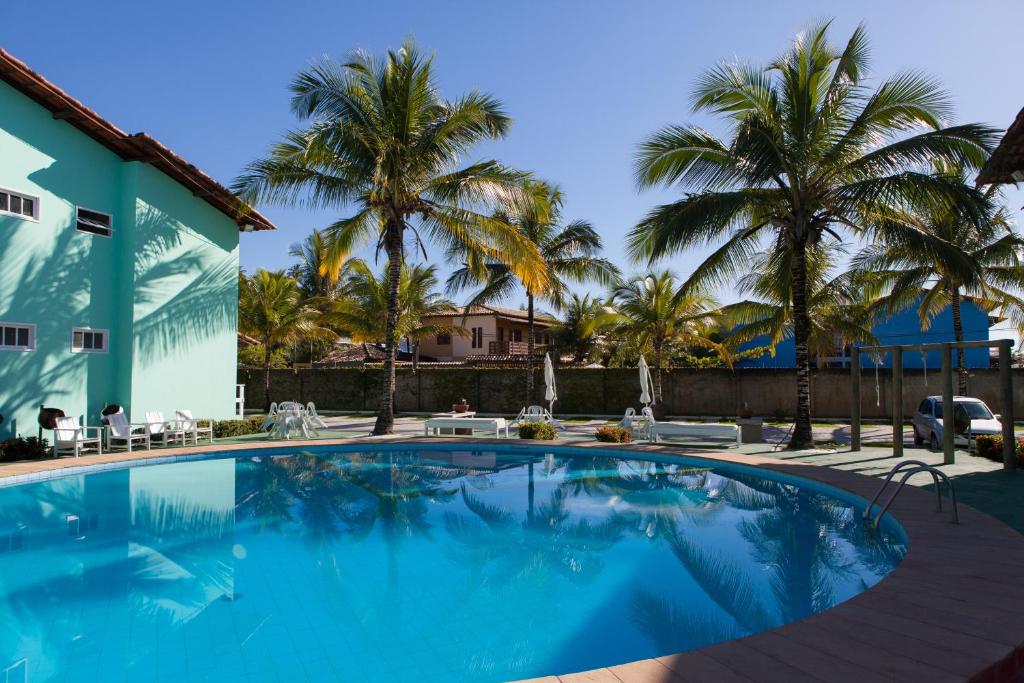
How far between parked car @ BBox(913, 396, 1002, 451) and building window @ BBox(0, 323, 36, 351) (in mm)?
19187

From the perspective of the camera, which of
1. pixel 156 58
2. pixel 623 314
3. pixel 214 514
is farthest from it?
pixel 623 314

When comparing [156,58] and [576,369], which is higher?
[156,58]

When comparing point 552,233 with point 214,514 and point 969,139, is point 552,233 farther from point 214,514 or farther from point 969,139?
point 214,514

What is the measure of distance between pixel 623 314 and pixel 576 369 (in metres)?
3.33

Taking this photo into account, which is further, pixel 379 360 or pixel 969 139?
pixel 379 360

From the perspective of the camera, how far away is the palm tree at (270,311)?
25.8m

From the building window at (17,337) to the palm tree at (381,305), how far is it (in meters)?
15.0

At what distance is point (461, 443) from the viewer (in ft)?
53.9

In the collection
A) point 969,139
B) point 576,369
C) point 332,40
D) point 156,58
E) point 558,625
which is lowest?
point 558,625

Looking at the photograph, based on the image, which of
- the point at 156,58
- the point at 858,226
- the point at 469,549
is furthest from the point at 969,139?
the point at 156,58

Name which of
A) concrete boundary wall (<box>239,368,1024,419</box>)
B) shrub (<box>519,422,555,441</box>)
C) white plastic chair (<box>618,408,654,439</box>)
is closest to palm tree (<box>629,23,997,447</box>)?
white plastic chair (<box>618,408,654,439</box>)

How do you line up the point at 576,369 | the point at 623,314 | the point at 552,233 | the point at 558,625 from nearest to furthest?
the point at 558,625 → the point at 552,233 → the point at 623,314 → the point at 576,369

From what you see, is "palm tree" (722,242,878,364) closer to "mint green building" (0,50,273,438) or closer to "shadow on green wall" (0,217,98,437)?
"mint green building" (0,50,273,438)

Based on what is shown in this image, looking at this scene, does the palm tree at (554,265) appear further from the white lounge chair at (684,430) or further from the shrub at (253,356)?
the shrub at (253,356)
